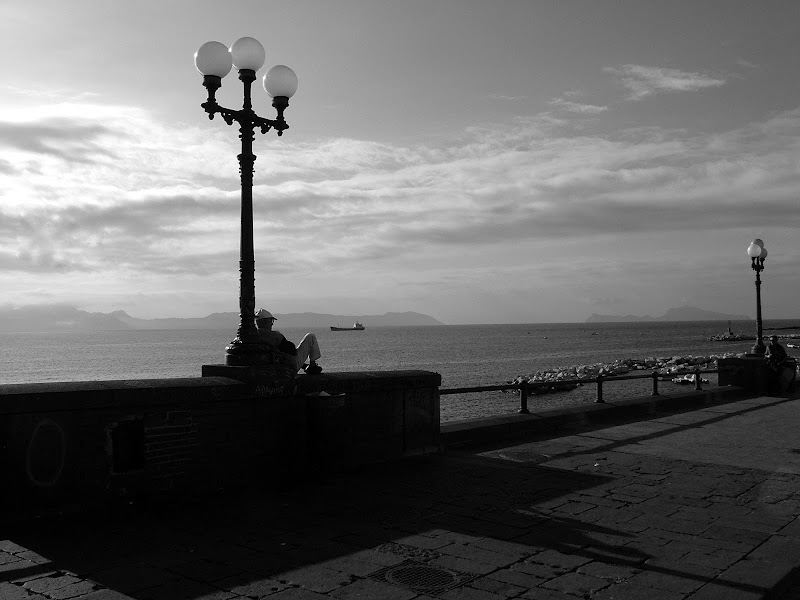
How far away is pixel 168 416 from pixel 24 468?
135 centimetres

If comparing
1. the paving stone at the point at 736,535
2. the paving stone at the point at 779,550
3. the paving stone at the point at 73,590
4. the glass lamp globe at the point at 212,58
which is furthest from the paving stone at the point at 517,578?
the glass lamp globe at the point at 212,58

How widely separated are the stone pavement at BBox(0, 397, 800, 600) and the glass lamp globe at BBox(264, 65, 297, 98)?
15.8 feet

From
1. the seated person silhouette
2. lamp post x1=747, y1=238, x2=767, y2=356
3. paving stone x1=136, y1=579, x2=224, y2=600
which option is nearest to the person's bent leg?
the seated person silhouette

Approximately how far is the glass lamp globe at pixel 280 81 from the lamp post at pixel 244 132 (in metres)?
0.33

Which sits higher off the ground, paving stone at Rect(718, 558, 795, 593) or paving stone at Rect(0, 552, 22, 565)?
paving stone at Rect(0, 552, 22, 565)

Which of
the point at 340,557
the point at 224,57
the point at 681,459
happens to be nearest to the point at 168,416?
the point at 340,557

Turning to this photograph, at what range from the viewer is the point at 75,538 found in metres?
6.01

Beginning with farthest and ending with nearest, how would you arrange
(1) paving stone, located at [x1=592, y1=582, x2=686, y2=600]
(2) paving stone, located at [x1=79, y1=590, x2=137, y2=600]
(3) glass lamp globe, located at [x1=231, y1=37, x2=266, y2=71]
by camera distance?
1. (3) glass lamp globe, located at [x1=231, y1=37, x2=266, y2=71]
2. (1) paving stone, located at [x1=592, y1=582, x2=686, y2=600]
3. (2) paving stone, located at [x1=79, y1=590, x2=137, y2=600]

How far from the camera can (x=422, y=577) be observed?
16.8ft

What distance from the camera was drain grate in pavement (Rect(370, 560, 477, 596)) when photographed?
493 centimetres

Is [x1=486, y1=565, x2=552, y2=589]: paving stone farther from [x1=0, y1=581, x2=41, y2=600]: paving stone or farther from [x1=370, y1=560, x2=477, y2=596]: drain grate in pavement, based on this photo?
[x1=0, y1=581, x2=41, y2=600]: paving stone

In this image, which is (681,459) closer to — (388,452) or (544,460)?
(544,460)

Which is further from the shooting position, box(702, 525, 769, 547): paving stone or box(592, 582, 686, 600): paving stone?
box(702, 525, 769, 547): paving stone

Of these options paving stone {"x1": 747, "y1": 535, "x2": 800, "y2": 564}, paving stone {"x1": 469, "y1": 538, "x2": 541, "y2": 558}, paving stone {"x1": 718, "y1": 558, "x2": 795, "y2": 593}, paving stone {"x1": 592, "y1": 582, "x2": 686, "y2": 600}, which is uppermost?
paving stone {"x1": 469, "y1": 538, "x2": 541, "y2": 558}
